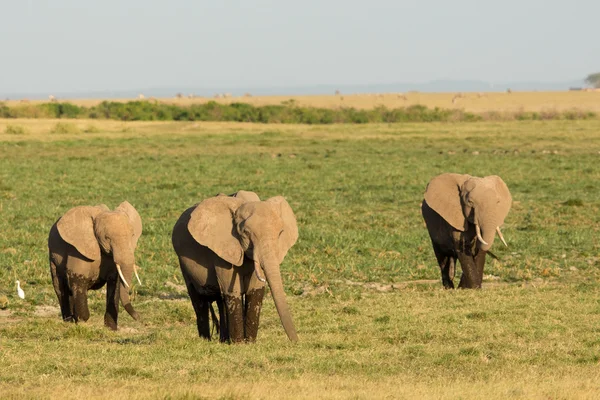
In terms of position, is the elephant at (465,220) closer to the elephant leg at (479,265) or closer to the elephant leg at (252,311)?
the elephant leg at (479,265)

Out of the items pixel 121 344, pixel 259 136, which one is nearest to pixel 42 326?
pixel 121 344

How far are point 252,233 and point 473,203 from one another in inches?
231

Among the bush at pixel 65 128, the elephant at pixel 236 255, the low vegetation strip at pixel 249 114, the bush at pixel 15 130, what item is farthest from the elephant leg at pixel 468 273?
the low vegetation strip at pixel 249 114

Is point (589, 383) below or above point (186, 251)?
below

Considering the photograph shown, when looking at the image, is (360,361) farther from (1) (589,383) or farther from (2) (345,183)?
(2) (345,183)

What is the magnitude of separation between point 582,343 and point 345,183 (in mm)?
21442

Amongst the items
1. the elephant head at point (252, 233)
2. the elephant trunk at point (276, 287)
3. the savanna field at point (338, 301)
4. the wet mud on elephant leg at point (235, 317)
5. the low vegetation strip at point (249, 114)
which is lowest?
the low vegetation strip at point (249, 114)

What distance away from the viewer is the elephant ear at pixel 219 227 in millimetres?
11250

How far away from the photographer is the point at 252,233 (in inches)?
436

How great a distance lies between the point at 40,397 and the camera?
895cm

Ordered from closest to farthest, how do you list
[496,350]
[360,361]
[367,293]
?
[360,361] → [496,350] → [367,293]

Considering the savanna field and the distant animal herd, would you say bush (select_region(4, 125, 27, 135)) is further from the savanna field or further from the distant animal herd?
the distant animal herd

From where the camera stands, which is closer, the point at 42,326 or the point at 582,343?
the point at 582,343

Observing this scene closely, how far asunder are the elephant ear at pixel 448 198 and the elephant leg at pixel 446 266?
0.65 metres
